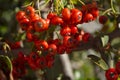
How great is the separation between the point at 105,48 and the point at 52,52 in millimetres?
527

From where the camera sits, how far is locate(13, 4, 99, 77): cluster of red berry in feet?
7.77

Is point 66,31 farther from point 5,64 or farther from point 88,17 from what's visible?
point 5,64

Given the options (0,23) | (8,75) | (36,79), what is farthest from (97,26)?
(8,75)

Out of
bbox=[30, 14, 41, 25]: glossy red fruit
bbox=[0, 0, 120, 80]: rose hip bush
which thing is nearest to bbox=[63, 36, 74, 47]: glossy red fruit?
bbox=[0, 0, 120, 80]: rose hip bush

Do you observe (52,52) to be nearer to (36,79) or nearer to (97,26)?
(36,79)

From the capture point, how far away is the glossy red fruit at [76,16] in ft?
7.73

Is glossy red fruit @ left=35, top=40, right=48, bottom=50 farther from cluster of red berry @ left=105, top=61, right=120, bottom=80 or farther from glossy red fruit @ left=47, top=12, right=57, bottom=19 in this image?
cluster of red berry @ left=105, top=61, right=120, bottom=80

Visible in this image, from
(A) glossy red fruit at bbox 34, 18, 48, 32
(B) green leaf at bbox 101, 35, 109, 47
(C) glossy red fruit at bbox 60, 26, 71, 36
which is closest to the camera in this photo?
(A) glossy red fruit at bbox 34, 18, 48, 32

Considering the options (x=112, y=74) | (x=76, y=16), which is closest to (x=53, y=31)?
(x=76, y=16)

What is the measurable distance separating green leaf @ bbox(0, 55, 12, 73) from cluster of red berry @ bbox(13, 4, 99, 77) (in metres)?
0.16

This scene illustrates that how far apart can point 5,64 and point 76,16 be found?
663 mm

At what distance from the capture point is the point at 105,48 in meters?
2.83

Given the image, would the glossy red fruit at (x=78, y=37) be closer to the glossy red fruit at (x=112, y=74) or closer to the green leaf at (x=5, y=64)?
the glossy red fruit at (x=112, y=74)

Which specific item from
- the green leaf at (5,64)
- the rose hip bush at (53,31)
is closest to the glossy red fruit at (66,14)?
the rose hip bush at (53,31)
